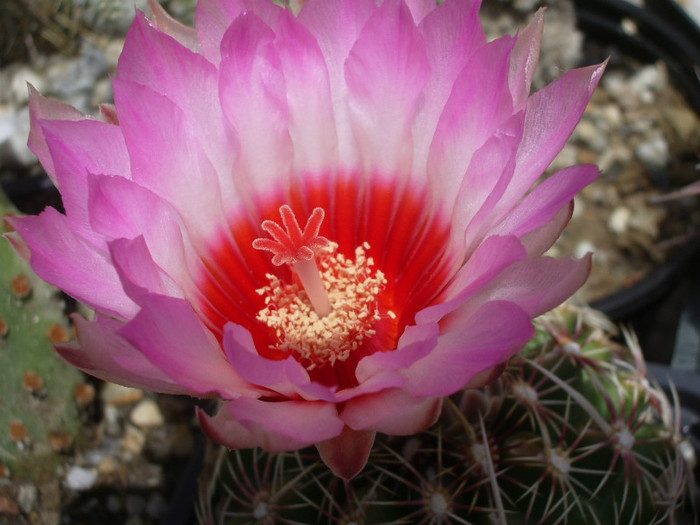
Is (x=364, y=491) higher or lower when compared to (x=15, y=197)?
higher

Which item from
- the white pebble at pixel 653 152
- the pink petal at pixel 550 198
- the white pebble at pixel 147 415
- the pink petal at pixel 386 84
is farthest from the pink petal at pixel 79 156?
the white pebble at pixel 653 152

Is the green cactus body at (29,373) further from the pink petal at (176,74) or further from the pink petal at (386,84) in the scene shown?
the pink petal at (386,84)

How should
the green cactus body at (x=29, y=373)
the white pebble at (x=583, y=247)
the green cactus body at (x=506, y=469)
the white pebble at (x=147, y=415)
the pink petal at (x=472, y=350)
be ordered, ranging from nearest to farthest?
the pink petal at (x=472, y=350), the green cactus body at (x=506, y=469), the green cactus body at (x=29, y=373), the white pebble at (x=147, y=415), the white pebble at (x=583, y=247)

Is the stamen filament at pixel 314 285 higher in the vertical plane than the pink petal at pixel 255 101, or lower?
lower

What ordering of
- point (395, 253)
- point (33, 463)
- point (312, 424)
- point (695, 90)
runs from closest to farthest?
point (312, 424), point (395, 253), point (33, 463), point (695, 90)

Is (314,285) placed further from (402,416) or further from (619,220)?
(619,220)

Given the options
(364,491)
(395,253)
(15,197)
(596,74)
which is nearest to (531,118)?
(596,74)

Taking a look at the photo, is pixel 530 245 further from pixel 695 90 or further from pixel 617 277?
pixel 695 90

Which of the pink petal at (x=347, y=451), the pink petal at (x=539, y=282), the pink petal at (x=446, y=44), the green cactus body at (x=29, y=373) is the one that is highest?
the pink petal at (x=446, y=44)
